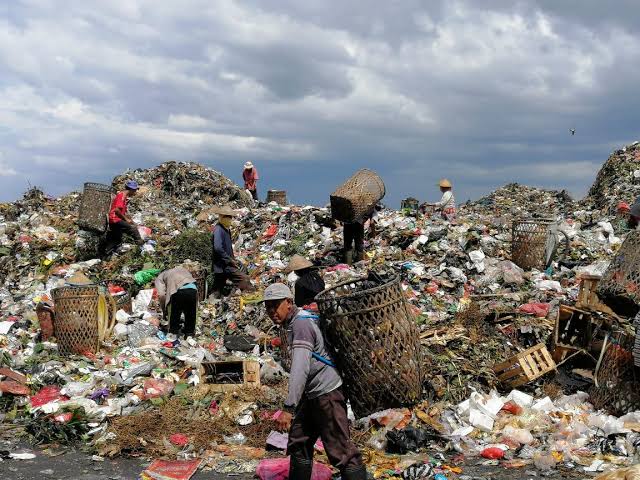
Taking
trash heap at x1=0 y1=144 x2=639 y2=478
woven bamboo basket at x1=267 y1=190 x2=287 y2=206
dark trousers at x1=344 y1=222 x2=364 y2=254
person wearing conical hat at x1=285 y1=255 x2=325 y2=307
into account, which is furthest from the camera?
woven bamboo basket at x1=267 y1=190 x2=287 y2=206

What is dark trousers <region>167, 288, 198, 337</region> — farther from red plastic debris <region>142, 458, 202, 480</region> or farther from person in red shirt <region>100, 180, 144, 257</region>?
person in red shirt <region>100, 180, 144, 257</region>

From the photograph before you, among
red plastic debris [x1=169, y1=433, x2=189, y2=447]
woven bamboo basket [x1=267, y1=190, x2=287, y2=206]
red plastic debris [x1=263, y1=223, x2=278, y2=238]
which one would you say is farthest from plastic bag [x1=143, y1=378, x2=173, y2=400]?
woven bamboo basket [x1=267, y1=190, x2=287, y2=206]

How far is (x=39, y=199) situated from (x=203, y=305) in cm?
799

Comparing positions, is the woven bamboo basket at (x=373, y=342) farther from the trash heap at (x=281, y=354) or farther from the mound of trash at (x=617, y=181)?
the mound of trash at (x=617, y=181)

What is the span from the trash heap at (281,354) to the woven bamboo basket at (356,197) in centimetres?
88

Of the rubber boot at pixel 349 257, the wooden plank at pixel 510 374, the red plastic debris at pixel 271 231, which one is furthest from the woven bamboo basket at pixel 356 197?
the wooden plank at pixel 510 374

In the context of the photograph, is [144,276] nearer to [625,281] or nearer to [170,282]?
[170,282]

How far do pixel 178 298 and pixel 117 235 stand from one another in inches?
157

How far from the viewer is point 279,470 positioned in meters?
4.18

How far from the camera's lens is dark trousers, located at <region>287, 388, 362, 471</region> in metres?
3.53

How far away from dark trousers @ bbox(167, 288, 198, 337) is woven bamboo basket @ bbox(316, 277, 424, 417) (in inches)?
134

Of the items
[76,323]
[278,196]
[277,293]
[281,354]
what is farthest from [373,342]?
[278,196]

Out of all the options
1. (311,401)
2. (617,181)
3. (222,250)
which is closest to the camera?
(311,401)

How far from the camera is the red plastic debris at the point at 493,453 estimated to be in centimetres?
451
